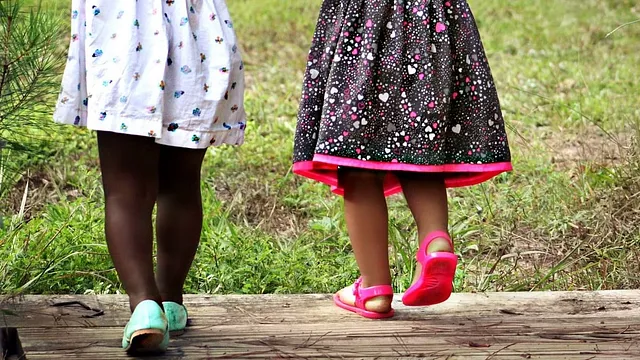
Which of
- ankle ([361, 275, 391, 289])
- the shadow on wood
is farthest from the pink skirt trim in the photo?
the shadow on wood

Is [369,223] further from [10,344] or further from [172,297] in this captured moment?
[10,344]

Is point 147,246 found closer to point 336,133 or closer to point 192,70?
point 192,70

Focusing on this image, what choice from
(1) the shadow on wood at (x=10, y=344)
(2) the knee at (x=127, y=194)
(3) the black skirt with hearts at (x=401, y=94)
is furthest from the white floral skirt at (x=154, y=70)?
(1) the shadow on wood at (x=10, y=344)

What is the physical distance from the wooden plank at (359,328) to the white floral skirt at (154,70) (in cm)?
50

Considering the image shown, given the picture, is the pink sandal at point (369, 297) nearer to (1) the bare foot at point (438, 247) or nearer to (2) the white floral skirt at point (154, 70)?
(1) the bare foot at point (438, 247)

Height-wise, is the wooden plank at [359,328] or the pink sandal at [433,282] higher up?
the pink sandal at [433,282]

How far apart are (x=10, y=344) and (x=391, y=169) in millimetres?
1055

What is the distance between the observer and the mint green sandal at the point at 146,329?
2.15 m

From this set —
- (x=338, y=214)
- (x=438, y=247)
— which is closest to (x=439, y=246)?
(x=438, y=247)

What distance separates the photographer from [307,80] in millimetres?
2715

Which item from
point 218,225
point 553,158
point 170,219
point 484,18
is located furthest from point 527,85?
point 170,219

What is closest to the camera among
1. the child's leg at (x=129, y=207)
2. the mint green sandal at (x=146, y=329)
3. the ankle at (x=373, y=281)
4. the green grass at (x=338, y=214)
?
the mint green sandal at (x=146, y=329)

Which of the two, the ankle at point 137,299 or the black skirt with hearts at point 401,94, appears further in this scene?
the black skirt with hearts at point 401,94

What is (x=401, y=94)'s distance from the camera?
8.57 feet
